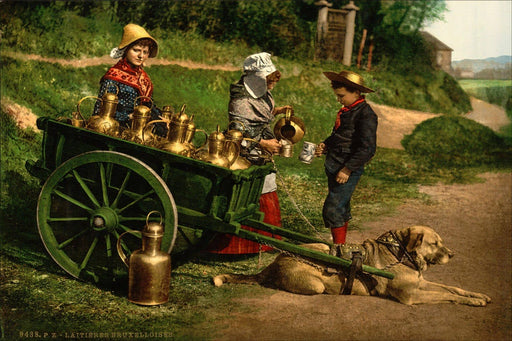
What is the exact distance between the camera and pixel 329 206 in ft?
20.8

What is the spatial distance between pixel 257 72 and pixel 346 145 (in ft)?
3.78

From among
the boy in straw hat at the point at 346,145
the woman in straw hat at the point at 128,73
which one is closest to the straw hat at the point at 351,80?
the boy in straw hat at the point at 346,145

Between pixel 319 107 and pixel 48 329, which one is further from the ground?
pixel 319 107

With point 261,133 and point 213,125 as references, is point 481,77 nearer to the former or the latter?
point 213,125

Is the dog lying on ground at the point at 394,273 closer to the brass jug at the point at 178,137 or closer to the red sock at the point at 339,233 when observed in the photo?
the red sock at the point at 339,233

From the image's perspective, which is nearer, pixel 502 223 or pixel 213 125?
pixel 502 223

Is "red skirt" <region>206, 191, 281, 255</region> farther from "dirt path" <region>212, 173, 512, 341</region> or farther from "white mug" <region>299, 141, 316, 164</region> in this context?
"dirt path" <region>212, 173, 512, 341</region>

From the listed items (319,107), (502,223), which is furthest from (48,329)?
(319,107)

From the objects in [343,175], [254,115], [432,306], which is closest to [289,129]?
[254,115]

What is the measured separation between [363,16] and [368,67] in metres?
1.60

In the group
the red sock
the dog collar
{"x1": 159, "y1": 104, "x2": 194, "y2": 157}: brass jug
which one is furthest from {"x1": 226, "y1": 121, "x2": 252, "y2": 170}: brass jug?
the dog collar

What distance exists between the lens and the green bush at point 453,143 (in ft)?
39.2

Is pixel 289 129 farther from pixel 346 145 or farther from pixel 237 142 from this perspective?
pixel 237 142

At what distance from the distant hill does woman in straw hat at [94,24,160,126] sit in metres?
5.19
